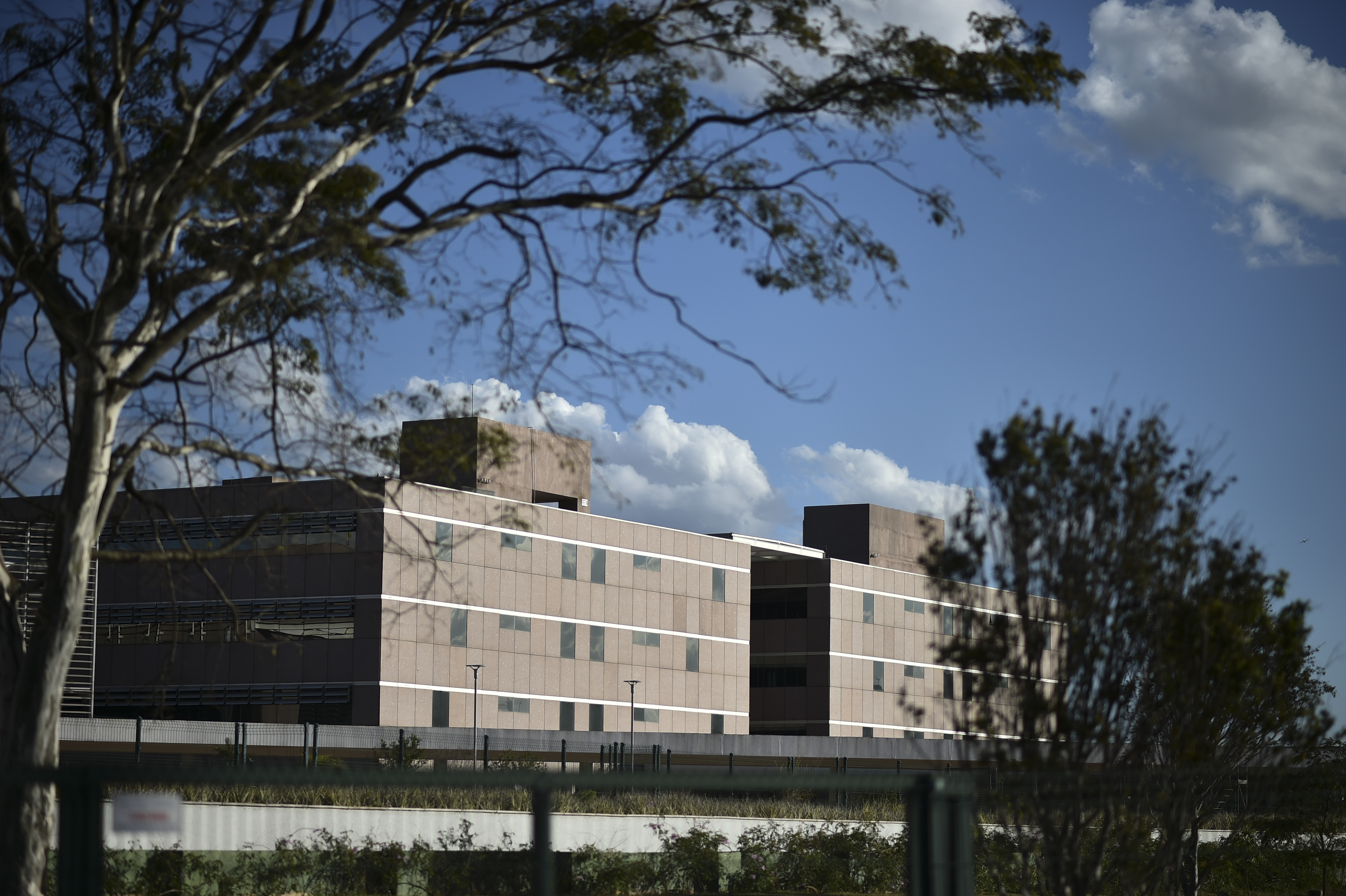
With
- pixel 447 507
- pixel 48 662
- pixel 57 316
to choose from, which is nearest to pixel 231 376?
pixel 57 316

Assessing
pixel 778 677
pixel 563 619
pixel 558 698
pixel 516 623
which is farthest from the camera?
pixel 778 677

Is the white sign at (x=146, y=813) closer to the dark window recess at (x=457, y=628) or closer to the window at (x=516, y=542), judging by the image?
the dark window recess at (x=457, y=628)

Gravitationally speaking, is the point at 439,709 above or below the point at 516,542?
below

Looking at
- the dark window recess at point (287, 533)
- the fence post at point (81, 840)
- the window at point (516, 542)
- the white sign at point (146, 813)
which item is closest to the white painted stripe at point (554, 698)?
the dark window recess at point (287, 533)

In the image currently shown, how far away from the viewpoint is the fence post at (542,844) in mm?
7078

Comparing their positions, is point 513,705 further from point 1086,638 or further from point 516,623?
point 1086,638

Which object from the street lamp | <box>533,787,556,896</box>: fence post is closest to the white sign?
<box>533,787,556,896</box>: fence post

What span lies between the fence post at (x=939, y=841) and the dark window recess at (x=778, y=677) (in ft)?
255

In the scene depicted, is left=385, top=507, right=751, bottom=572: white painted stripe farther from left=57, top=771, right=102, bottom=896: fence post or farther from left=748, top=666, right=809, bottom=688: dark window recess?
left=57, top=771, right=102, bottom=896: fence post

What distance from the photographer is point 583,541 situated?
7469cm

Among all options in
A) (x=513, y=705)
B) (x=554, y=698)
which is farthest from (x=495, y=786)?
(x=554, y=698)

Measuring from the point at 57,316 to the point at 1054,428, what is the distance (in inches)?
345

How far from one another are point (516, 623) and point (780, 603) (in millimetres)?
22136

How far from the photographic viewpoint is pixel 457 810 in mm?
23844
